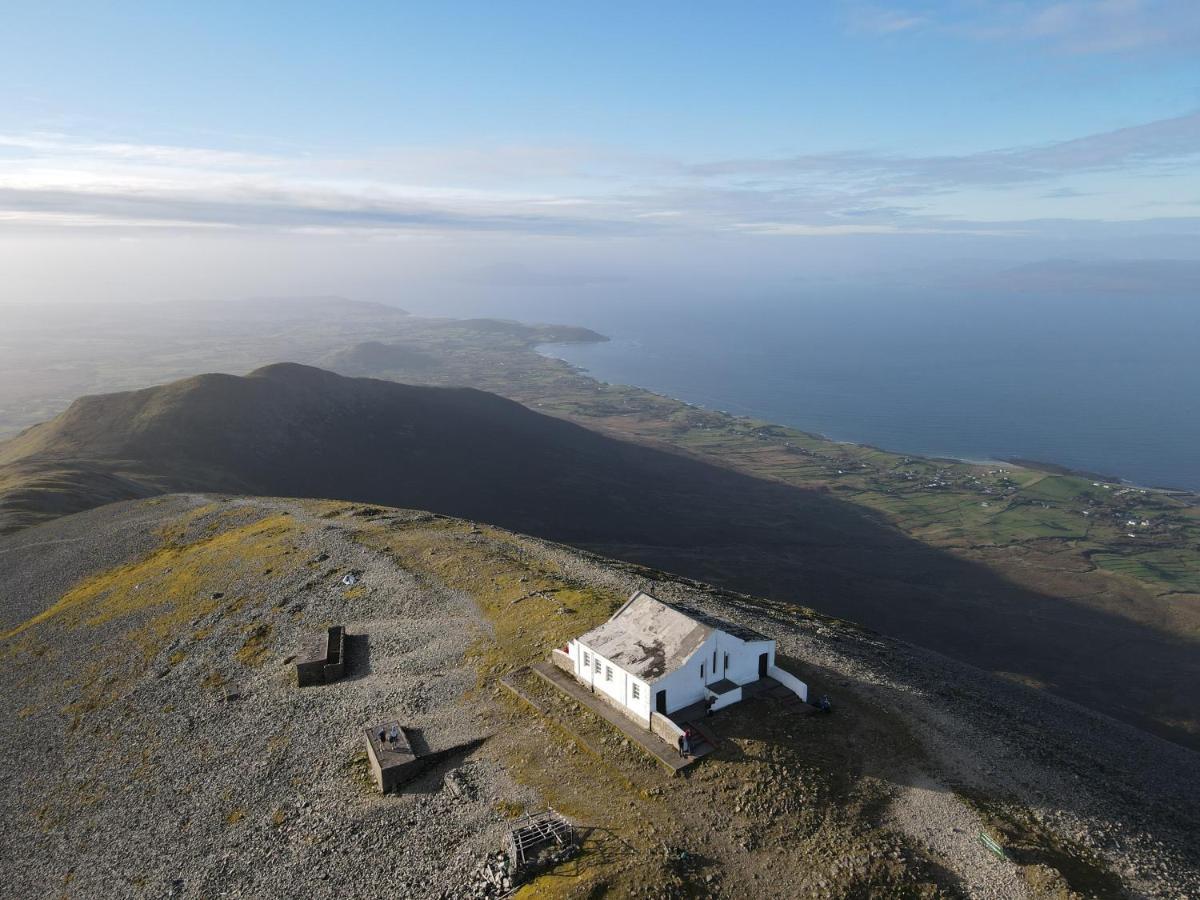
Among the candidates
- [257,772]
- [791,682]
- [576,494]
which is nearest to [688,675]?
[791,682]

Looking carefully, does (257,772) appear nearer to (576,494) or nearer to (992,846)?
(992,846)

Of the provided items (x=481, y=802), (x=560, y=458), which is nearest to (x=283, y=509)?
(x=481, y=802)

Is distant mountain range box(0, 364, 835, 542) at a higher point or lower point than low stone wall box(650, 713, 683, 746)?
lower

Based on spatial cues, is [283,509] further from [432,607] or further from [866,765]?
[866,765]

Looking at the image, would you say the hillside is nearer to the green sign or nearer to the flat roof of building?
the green sign

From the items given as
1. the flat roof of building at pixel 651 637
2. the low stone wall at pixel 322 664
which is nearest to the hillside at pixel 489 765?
the low stone wall at pixel 322 664

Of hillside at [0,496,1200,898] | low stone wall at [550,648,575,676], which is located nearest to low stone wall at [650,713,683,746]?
hillside at [0,496,1200,898]

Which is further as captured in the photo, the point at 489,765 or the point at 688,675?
the point at 688,675
